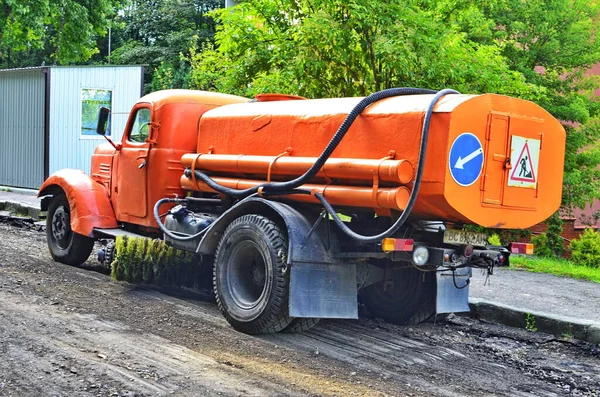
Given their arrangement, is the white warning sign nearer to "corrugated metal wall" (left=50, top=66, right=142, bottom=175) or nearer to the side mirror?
the side mirror

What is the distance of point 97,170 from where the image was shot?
36.3 ft

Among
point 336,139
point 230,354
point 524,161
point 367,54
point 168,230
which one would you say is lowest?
point 230,354

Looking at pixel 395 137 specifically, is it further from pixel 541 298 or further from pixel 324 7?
pixel 324 7

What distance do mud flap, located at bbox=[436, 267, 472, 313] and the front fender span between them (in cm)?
432

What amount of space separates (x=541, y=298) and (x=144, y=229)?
4855 mm

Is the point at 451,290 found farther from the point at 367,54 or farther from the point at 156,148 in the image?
the point at 367,54

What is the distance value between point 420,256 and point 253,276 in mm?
1700

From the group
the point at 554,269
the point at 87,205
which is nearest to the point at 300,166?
the point at 87,205

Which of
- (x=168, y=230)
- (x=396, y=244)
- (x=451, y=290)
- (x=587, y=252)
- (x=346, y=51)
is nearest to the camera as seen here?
(x=396, y=244)

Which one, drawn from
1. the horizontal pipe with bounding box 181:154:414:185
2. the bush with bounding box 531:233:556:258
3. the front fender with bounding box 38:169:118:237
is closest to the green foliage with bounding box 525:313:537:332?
the horizontal pipe with bounding box 181:154:414:185

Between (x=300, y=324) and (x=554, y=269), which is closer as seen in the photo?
(x=300, y=324)

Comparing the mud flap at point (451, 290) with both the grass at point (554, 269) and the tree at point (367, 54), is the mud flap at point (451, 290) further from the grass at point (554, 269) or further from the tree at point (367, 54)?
the grass at point (554, 269)

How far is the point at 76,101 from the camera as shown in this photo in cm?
2316

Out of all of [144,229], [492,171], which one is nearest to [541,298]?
[492,171]
